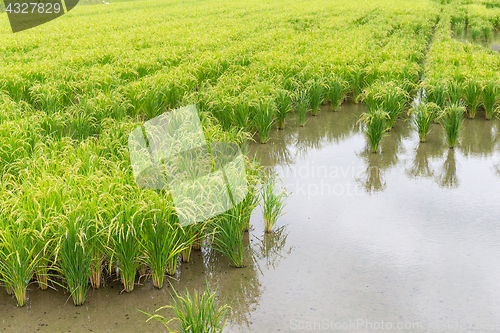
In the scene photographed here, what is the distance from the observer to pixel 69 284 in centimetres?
309

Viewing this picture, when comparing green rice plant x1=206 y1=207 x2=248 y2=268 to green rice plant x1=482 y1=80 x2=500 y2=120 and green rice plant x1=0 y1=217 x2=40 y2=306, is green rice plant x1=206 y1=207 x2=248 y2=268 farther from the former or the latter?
green rice plant x1=482 y1=80 x2=500 y2=120

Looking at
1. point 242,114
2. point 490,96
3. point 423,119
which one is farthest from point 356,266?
point 490,96

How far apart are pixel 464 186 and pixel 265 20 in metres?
17.6

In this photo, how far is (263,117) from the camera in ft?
21.0

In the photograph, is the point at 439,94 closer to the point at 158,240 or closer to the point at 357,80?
the point at 357,80

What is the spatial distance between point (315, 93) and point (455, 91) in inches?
94.0

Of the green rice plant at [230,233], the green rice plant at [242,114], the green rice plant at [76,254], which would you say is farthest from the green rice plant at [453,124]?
the green rice plant at [76,254]

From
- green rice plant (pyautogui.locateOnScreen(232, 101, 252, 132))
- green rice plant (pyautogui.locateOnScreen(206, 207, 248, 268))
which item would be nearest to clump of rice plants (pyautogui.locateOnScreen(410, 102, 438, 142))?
green rice plant (pyautogui.locateOnScreen(232, 101, 252, 132))

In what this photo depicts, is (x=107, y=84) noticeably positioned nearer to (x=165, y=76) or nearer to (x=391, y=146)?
(x=165, y=76)

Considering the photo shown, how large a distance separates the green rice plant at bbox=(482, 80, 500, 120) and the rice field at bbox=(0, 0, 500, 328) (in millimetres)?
18

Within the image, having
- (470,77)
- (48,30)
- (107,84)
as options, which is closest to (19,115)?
(107,84)

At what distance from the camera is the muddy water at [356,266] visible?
9.75 ft

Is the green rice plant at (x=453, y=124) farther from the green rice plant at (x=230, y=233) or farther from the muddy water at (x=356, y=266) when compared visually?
the green rice plant at (x=230, y=233)

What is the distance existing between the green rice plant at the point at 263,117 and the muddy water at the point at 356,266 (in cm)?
95
